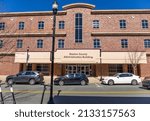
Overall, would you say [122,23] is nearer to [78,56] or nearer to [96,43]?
[96,43]

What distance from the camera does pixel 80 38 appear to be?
30.3m

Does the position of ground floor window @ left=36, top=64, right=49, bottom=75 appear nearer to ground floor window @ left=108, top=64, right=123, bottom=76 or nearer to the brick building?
the brick building

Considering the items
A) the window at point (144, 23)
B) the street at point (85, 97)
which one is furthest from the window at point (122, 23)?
the street at point (85, 97)

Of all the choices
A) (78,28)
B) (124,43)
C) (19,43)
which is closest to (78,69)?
(78,28)

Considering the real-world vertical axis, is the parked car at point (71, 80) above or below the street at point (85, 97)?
above

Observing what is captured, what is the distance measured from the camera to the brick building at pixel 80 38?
29266mm

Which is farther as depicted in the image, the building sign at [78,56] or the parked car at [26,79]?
the building sign at [78,56]

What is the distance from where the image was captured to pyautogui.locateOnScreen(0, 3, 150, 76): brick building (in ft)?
96.0

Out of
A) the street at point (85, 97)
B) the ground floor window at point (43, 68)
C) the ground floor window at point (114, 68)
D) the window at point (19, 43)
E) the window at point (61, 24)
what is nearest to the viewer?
the street at point (85, 97)

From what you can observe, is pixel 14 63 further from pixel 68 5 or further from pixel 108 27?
pixel 108 27

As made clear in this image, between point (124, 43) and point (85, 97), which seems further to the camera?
point (124, 43)

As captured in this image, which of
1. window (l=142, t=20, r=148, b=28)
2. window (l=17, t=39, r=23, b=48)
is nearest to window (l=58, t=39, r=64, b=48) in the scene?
window (l=17, t=39, r=23, b=48)

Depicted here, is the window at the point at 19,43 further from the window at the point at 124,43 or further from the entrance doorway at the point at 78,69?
the window at the point at 124,43

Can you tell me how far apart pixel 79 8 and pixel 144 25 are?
479 inches
